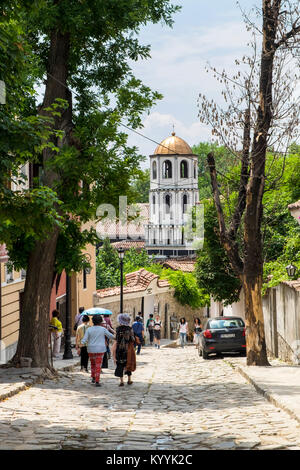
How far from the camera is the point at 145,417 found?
938 centimetres

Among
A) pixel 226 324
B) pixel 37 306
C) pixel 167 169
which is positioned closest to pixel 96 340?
pixel 37 306

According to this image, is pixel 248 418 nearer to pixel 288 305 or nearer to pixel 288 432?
pixel 288 432

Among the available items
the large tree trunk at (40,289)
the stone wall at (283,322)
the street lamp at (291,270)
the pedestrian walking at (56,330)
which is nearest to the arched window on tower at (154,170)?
the stone wall at (283,322)

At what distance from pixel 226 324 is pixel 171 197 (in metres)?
74.9

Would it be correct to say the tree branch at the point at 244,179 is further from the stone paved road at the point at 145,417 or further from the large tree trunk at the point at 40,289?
the large tree trunk at the point at 40,289

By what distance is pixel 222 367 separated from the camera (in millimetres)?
18641

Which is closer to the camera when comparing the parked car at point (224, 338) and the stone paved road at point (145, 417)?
the stone paved road at point (145, 417)

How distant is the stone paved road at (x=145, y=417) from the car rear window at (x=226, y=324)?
6777 millimetres

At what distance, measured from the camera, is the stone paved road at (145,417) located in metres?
7.37

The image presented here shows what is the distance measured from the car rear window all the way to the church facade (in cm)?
6827

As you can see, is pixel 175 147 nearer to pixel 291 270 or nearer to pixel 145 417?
pixel 291 270

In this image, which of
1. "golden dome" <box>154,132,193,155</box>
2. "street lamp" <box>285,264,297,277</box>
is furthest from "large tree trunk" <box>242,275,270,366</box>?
"golden dome" <box>154,132,193,155</box>

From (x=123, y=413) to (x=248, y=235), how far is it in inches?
316

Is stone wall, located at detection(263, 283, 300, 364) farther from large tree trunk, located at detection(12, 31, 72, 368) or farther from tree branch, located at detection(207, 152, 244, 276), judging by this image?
large tree trunk, located at detection(12, 31, 72, 368)
